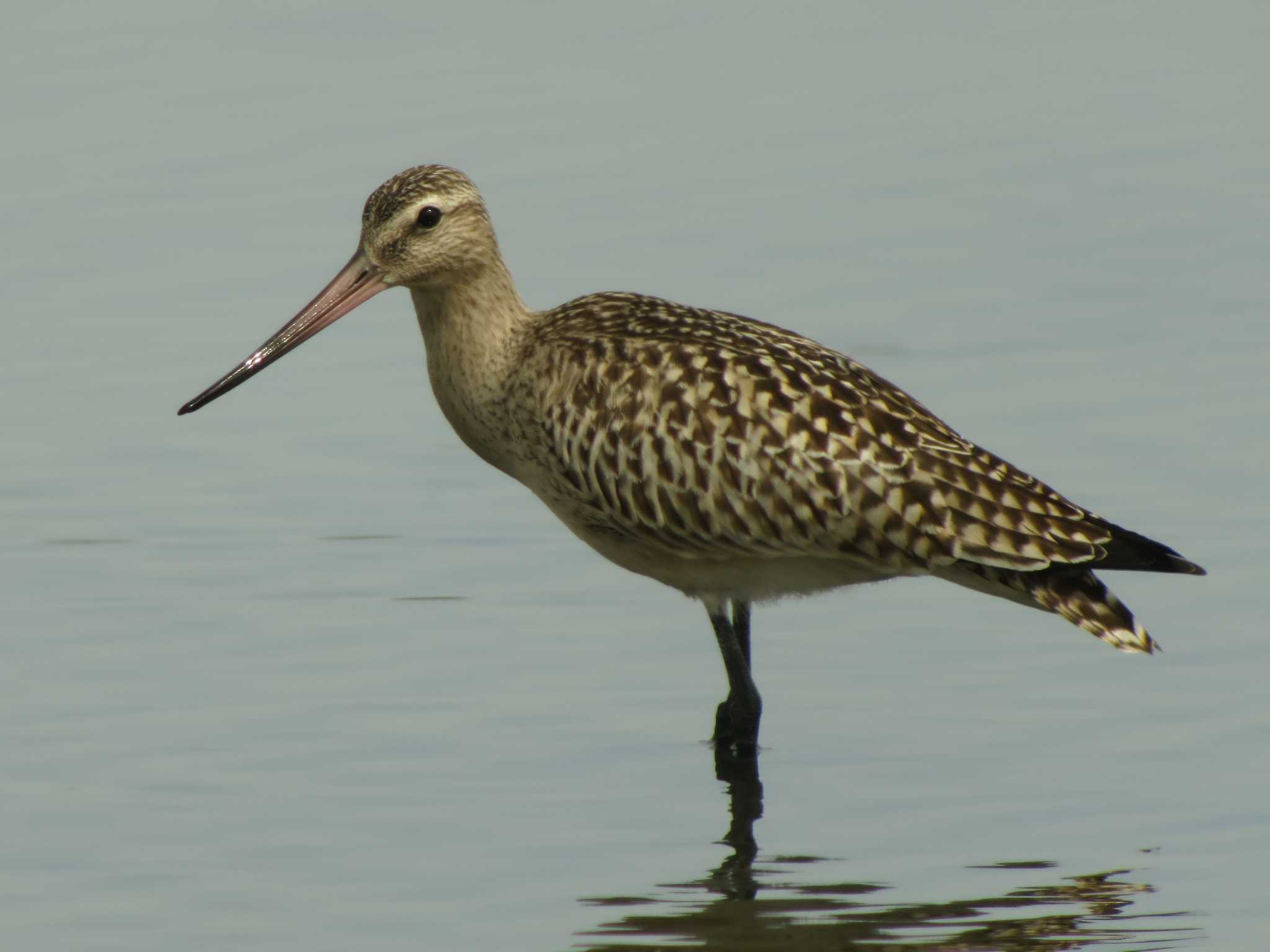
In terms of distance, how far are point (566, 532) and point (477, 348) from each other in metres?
1.87

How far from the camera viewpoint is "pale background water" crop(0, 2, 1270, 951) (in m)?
10.2

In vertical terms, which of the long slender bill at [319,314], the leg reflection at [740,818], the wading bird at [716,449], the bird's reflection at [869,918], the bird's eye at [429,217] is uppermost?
the bird's eye at [429,217]

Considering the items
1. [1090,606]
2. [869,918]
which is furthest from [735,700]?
[869,918]

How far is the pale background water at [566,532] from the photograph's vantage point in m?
10.2

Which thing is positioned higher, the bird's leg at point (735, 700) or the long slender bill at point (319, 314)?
the long slender bill at point (319, 314)

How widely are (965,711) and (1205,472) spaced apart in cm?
241

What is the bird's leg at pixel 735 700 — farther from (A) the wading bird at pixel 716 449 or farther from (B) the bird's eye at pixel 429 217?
(B) the bird's eye at pixel 429 217

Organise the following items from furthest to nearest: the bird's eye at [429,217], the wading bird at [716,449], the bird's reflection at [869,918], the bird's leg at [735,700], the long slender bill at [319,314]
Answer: the long slender bill at [319,314] → the bird's eye at [429,217] → the bird's leg at [735,700] → the wading bird at [716,449] → the bird's reflection at [869,918]

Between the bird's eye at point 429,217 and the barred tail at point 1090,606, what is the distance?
108 inches

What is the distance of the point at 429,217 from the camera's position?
468 inches

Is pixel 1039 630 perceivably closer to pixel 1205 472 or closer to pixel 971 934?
pixel 1205 472

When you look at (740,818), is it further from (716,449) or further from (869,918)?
(716,449)

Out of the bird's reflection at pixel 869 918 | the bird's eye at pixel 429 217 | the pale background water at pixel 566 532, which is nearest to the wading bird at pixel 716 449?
the bird's eye at pixel 429 217

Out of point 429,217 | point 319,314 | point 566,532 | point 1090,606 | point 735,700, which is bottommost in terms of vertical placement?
point 735,700
